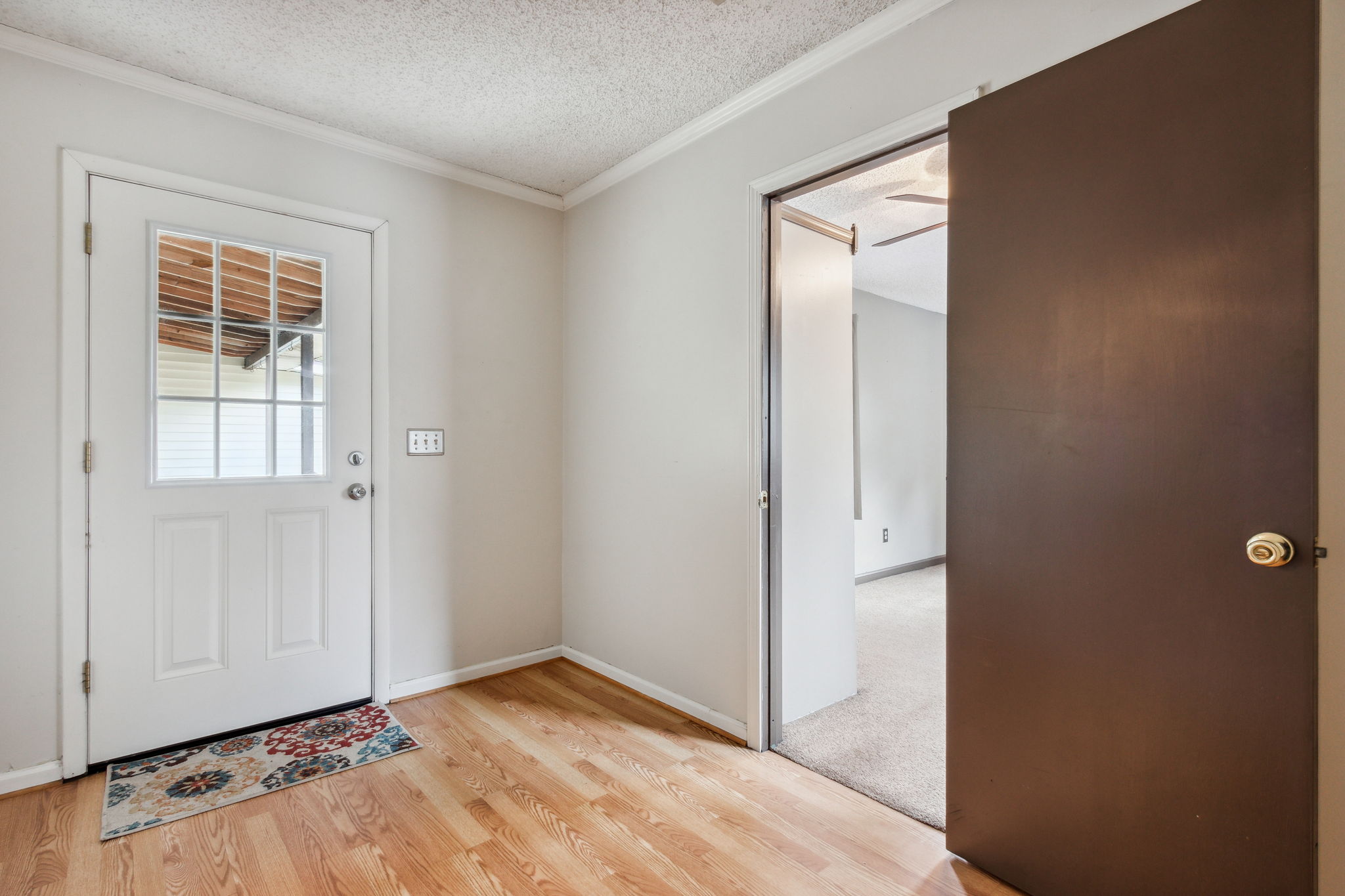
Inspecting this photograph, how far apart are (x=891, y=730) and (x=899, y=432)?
364cm

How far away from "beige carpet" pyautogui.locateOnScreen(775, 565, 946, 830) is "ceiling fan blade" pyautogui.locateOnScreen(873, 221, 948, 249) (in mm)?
2300

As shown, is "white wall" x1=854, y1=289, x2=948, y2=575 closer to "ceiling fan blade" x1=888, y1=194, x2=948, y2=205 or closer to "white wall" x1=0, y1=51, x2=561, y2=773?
"ceiling fan blade" x1=888, y1=194, x2=948, y2=205

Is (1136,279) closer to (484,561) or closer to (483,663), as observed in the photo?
(484,561)

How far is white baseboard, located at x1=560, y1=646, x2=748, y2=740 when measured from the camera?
247 centimetres

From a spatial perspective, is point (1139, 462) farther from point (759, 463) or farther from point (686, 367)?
Answer: point (686, 367)

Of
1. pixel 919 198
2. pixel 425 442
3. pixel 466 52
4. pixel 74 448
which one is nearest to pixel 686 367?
pixel 425 442

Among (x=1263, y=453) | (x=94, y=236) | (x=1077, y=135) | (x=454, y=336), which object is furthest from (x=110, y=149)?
(x=1263, y=453)

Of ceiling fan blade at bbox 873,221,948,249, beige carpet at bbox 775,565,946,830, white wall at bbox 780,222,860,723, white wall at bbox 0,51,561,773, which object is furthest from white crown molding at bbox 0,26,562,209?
beige carpet at bbox 775,565,946,830

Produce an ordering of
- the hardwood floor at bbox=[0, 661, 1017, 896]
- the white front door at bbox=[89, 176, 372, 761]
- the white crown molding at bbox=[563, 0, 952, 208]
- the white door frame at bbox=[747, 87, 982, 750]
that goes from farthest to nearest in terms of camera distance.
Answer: the white door frame at bbox=[747, 87, 982, 750], the white front door at bbox=[89, 176, 372, 761], the white crown molding at bbox=[563, 0, 952, 208], the hardwood floor at bbox=[0, 661, 1017, 896]

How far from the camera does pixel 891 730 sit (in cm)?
252

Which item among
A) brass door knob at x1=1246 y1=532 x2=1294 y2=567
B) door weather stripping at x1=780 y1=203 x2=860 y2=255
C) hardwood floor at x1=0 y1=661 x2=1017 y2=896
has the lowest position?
hardwood floor at x1=0 y1=661 x2=1017 y2=896

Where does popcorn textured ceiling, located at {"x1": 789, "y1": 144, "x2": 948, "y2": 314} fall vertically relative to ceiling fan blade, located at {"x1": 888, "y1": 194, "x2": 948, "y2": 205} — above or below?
above

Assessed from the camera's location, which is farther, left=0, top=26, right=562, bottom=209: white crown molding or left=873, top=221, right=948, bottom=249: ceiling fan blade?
left=873, top=221, right=948, bottom=249: ceiling fan blade

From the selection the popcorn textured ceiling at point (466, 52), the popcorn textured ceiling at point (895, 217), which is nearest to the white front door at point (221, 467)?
the popcorn textured ceiling at point (466, 52)
